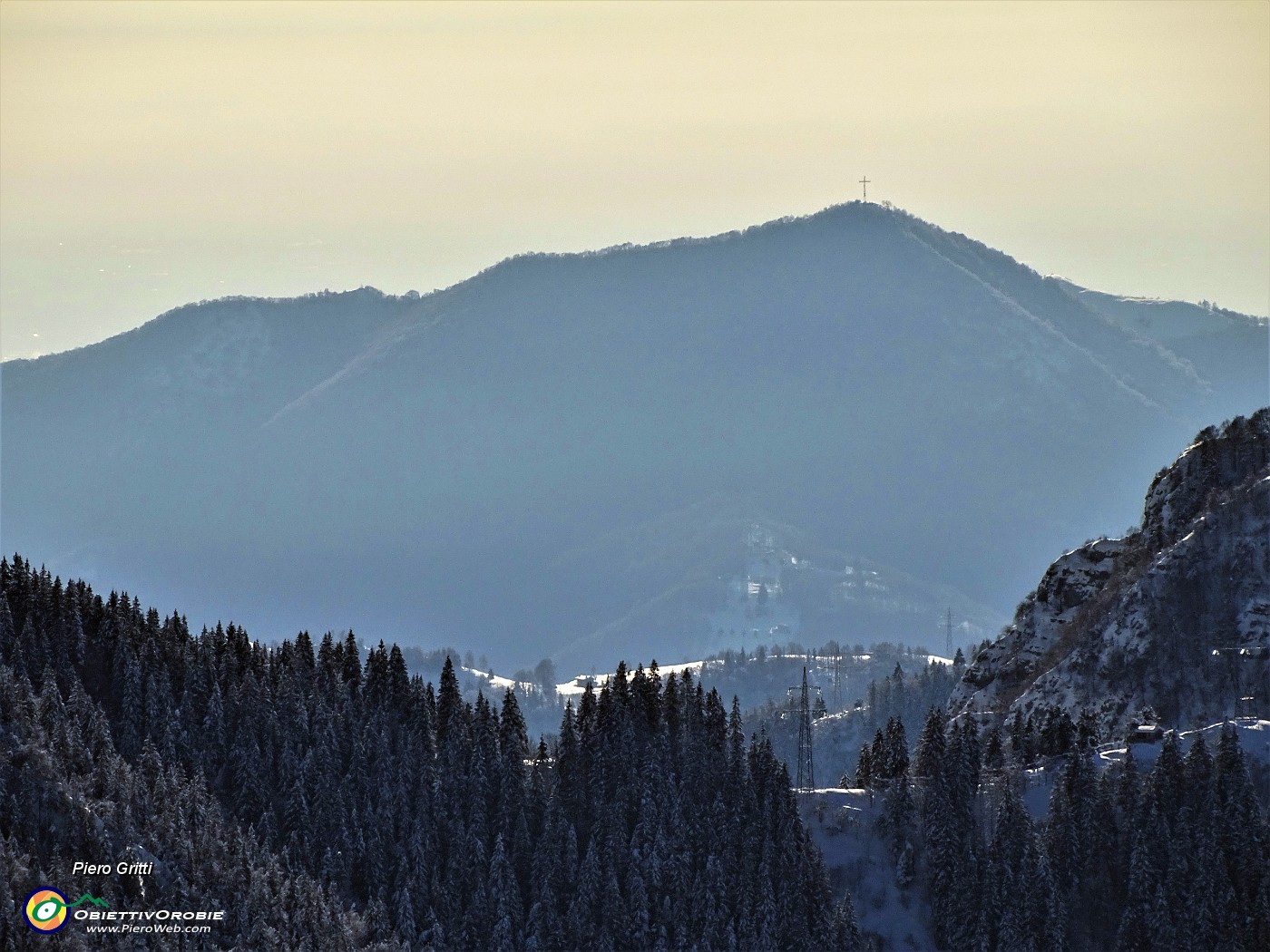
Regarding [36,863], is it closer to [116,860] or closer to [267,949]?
[116,860]

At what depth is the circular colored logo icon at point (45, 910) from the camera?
187 meters

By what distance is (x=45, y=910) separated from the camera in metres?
188

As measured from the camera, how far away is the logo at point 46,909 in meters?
187

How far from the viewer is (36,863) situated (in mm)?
195750

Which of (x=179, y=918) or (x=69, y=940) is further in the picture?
(x=179, y=918)

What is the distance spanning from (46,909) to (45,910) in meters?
0.14

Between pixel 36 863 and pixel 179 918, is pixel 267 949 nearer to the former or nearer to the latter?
pixel 179 918

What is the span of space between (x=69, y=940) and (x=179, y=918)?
14.2 m

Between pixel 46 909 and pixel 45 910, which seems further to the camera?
pixel 46 909

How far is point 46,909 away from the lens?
618ft

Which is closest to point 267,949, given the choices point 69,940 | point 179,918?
point 179,918

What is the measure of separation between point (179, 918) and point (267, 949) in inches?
326

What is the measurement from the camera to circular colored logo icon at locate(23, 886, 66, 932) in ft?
613

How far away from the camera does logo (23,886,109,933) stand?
7357 inches
